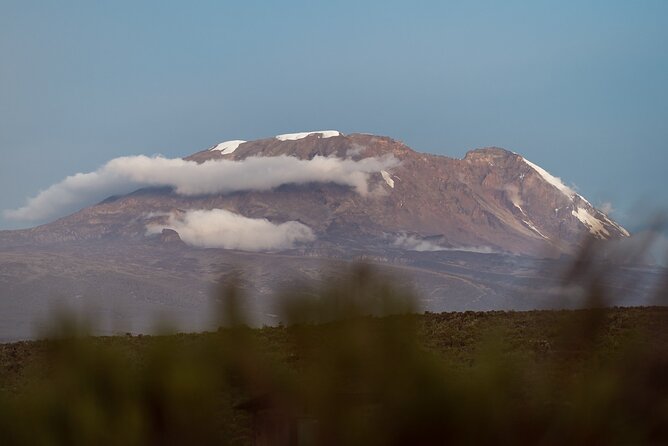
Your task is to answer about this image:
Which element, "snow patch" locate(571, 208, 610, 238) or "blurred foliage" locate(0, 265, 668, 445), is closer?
"snow patch" locate(571, 208, 610, 238)

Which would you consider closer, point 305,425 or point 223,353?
point 305,425

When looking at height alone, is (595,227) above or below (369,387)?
above

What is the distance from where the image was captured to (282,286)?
132 inches

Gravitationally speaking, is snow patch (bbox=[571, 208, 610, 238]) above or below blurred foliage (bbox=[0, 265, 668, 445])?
above

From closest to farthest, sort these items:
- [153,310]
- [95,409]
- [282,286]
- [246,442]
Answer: [282,286] → [95,409] → [153,310] → [246,442]

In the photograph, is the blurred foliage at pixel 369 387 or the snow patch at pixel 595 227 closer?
the snow patch at pixel 595 227

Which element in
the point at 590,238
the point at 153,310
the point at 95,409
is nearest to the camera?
the point at 590,238

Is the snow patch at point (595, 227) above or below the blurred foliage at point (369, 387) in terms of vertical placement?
above

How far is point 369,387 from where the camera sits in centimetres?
336

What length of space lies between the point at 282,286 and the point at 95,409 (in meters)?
0.98

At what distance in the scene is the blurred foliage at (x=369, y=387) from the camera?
10.7ft

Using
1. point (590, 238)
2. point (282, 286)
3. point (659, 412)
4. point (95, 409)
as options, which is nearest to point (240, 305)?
point (282, 286)

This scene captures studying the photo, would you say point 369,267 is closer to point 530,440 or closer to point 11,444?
point 530,440

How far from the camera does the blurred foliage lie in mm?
3266
